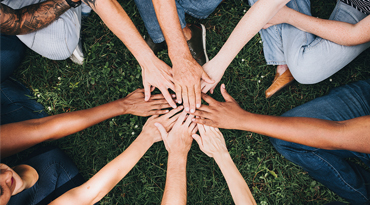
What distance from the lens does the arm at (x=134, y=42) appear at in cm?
209

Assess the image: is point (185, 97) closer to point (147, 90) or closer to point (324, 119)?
point (147, 90)

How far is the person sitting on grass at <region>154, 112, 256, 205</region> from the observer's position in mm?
2238

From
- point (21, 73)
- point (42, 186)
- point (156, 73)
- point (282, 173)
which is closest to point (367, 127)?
point (282, 173)

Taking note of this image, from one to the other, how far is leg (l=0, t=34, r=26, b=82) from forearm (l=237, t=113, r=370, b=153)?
298 centimetres

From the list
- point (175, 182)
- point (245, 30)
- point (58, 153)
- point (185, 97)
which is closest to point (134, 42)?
point (185, 97)

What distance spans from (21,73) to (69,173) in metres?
1.64

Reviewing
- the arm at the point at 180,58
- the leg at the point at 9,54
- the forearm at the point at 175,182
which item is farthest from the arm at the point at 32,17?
the forearm at the point at 175,182

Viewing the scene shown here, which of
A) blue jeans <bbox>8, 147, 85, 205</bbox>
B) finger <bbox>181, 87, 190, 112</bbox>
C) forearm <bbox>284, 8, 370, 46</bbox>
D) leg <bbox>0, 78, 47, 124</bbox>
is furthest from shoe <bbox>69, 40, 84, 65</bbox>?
forearm <bbox>284, 8, 370, 46</bbox>

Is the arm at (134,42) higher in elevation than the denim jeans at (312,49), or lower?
higher

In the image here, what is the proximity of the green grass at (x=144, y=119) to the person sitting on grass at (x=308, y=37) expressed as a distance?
21.1 inches

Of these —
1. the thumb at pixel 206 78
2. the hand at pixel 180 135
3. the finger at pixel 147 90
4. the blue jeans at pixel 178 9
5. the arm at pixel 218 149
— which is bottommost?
the arm at pixel 218 149

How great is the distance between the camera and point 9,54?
2.54 meters

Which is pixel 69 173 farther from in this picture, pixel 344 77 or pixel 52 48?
pixel 344 77

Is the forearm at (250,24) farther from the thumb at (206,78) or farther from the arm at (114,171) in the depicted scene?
the arm at (114,171)
